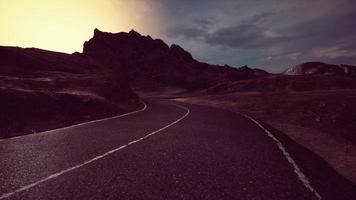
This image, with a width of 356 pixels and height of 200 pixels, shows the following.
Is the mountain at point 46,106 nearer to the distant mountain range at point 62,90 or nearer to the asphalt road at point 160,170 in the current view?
the distant mountain range at point 62,90

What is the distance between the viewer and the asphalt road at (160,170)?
252 inches

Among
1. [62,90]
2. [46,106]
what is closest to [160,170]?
[46,106]

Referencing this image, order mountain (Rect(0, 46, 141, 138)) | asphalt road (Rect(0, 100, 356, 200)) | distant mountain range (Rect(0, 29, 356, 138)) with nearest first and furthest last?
asphalt road (Rect(0, 100, 356, 200))
mountain (Rect(0, 46, 141, 138))
distant mountain range (Rect(0, 29, 356, 138))

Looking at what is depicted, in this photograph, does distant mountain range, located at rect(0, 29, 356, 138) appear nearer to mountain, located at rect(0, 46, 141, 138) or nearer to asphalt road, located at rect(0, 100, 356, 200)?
mountain, located at rect(0, 46, 141, 138)

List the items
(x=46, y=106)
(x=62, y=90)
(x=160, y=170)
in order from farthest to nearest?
(x=62, y=90) < (x=46, y=106) < (x=160, y=170)

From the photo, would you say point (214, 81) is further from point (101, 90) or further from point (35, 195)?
point (35, 195)

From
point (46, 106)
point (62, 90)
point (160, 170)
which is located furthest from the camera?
point (62, 90)

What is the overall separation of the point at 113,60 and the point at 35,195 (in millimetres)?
192070

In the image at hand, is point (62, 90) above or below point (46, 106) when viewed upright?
above

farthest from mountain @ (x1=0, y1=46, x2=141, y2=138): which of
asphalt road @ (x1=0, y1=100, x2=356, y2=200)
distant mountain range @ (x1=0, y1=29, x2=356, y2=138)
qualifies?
asphalt road @ (x1=0, y1=100, x2=356, y2=200)

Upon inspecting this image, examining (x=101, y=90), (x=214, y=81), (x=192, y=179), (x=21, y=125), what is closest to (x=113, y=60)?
(x=214, y=81)

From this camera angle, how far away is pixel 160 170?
805cm

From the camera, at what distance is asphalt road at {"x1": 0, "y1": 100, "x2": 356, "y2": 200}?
6.40 metres

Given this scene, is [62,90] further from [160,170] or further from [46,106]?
[160,170]
